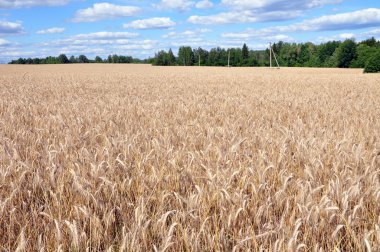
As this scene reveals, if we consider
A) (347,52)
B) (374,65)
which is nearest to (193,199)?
(374,65)

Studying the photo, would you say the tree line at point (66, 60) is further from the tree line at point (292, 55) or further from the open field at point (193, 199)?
the open field at point (193, 199)

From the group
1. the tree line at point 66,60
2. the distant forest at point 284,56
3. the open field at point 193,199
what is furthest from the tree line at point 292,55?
the open field at point 193,199

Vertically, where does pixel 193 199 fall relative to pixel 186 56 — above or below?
above

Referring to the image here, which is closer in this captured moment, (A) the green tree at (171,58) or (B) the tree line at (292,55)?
(B) the tree line at (292,55)

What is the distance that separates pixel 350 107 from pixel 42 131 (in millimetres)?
6838

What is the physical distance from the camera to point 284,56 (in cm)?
10944

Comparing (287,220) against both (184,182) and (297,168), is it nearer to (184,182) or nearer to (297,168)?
(184,182)

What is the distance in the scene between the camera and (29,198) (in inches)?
109

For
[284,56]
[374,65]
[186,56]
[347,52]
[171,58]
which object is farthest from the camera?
[186,56]

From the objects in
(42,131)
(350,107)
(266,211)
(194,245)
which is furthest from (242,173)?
(350,107)

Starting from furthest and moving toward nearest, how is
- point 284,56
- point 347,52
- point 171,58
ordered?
point 171,58 < point 284,56 < point 347,52

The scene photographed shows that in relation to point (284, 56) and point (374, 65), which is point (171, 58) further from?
point (374, 65)

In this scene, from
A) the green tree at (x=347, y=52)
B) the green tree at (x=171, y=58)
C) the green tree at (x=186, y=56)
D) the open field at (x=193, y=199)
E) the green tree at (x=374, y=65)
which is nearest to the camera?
the open field at (x=193, y=199)

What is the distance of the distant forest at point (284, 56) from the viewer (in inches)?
3410
